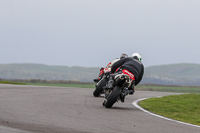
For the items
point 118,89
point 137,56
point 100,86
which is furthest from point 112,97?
point 100,86

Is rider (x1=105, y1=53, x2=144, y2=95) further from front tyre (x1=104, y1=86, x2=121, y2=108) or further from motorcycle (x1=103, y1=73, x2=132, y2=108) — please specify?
front tyre (x1=104, y1=86, x2=121, y2=108)

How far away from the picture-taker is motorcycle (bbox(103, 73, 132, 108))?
509 inches

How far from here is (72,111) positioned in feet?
37.2

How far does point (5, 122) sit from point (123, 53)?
718 centimetres

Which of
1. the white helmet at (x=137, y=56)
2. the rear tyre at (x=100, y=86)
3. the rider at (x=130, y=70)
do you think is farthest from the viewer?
the rear tyre at (x=100, y=86)

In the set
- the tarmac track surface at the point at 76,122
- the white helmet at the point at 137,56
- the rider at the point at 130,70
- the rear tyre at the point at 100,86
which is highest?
the white helmet at the point at 137,56

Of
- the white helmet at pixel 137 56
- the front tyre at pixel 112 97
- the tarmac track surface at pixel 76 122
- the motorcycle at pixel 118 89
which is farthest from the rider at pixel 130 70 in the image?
the tarmac track surface at pixel 76 122

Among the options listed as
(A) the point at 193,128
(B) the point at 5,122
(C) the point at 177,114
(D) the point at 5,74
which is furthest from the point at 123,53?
(D) the point at 5,74

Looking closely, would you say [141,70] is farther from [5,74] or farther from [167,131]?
[5,74]

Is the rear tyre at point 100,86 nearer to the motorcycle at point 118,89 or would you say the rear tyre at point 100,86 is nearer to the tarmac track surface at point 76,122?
the motorcycle at point 118,89

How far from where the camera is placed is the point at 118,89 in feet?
42.9

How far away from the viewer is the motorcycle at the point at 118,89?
12.9 meters

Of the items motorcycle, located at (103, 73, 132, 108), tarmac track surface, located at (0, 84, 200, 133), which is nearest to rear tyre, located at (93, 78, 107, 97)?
motorcycle, located at (103, 73, 132, 108)

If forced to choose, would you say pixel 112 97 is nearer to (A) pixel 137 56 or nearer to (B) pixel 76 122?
(A) pixel 137 56
